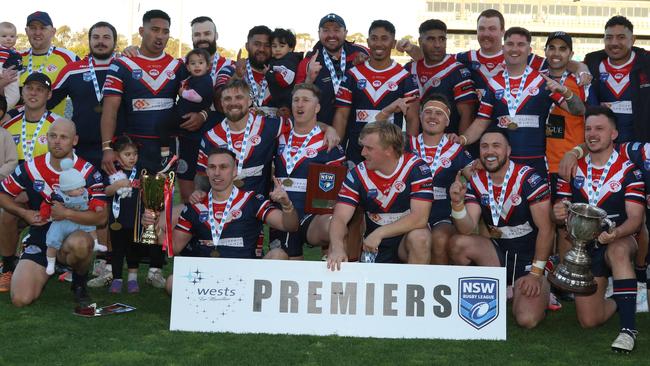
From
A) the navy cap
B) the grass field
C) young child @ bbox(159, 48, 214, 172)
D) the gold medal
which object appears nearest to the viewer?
the grass field

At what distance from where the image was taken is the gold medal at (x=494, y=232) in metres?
6.20

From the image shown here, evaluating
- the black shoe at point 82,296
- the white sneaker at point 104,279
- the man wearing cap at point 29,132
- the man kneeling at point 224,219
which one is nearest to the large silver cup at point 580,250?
the man kneeling at point 224,219

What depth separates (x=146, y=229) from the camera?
19.7 ft

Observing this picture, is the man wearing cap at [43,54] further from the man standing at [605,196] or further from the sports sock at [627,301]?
the sports sock at [627,301]

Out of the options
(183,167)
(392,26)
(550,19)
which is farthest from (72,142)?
(550,19)

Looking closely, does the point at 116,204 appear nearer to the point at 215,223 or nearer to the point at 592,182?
the point at 215,223

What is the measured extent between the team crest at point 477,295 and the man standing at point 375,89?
79.8 inches

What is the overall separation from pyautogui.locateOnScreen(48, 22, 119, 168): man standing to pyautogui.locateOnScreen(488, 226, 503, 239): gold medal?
11.4ft

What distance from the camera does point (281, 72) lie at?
24.3ft

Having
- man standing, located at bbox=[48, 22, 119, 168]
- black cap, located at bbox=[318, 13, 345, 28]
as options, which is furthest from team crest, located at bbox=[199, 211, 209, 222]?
black cap, located at bbox=[318, 13, 345, 28]

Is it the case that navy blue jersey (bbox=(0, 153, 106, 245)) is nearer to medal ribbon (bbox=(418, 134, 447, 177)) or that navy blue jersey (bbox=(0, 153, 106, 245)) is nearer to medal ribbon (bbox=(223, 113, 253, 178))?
medal ribbon (bbox=(223, 113, 253, 178))

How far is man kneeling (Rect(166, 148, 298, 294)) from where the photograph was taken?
19.7 ft

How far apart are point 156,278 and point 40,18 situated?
273 centimetres

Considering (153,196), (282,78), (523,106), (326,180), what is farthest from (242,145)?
(523,106)
